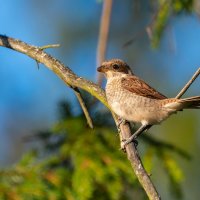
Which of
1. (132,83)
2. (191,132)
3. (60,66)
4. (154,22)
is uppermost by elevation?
(191,132)

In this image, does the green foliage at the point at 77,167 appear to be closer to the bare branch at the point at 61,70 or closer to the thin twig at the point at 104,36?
the thin twig at the point at 104,36

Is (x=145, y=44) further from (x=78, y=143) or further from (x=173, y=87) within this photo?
(x=78, y=143)

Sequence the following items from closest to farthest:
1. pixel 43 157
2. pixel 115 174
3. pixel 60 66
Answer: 1. pixel 60 66
2. pixel 115 174
3. pixel 43 157

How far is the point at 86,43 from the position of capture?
13.5 meters

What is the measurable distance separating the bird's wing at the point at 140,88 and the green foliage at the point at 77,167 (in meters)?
0.54

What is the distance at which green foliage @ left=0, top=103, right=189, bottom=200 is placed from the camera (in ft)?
16.2

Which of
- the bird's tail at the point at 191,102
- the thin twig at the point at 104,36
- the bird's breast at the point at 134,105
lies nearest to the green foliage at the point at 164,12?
the thin twig at the point at 104,36

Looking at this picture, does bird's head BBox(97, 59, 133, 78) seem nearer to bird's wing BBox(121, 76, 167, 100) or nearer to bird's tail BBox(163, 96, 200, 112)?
bird's wing BBox(121, 76, 167, 100)

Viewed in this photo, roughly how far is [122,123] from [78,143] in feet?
4.10

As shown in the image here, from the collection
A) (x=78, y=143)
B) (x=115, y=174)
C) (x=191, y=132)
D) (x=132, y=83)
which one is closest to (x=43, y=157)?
(x=78, y=143)

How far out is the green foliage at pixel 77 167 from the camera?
4.95m

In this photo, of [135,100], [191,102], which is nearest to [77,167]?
[135,100]

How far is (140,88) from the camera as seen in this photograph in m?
4.82

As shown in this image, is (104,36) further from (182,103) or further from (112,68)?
(182,103)
